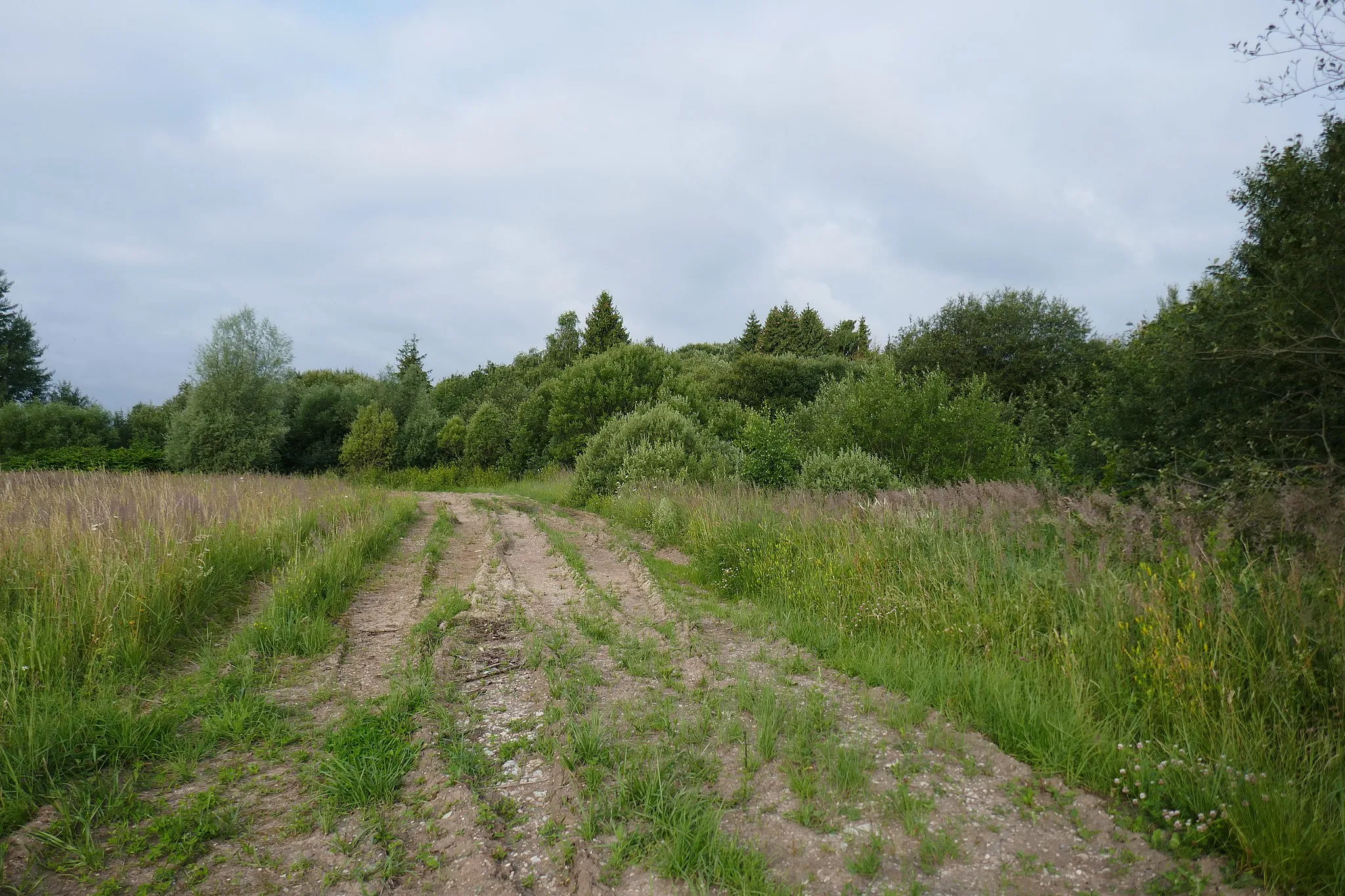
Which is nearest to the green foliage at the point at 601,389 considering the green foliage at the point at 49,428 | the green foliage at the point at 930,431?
the green foliage at the point at 930,431

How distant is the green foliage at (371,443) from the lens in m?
32.0

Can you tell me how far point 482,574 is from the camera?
8375 mm

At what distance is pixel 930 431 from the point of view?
15.0 metres

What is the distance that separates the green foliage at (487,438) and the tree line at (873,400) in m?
0.11

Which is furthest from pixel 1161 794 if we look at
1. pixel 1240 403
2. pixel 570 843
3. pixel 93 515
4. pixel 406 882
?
pixel 93 515

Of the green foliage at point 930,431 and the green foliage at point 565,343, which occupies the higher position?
the green foliage at point 565,343

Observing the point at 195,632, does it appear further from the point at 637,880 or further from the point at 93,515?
the point at 637,880

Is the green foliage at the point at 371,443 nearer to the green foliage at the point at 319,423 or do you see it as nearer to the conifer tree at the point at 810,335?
the green foliage at the point at 319,423

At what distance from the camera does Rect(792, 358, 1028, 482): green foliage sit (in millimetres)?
14852

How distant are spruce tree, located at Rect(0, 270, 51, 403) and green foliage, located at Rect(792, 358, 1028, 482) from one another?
46.9 meters

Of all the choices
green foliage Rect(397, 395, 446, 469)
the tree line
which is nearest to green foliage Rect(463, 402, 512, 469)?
the tree line

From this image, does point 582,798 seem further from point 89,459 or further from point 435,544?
point 89,459

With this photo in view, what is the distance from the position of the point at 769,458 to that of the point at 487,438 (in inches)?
785

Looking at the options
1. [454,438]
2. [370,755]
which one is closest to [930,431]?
[370,755]
